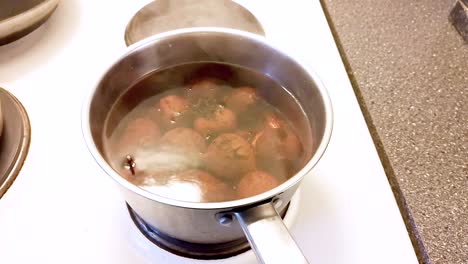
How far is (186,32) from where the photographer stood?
53 cm

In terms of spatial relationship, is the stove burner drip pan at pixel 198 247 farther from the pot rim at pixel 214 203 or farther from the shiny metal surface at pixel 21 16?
the shiny metal surface at pixel 21 16

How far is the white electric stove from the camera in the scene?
0.47 meters

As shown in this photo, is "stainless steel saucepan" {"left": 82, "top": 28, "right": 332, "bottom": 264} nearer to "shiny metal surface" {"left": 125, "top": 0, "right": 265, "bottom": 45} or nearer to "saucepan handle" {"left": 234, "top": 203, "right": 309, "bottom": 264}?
"saucepan handle" {"left": 234, "top": 203, "right": 309, "bottom": 264}

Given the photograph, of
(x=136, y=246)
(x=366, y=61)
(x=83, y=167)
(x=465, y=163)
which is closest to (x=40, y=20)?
(x=83, y=167)

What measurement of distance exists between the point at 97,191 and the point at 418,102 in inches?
18.5

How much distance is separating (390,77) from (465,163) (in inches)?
6.9

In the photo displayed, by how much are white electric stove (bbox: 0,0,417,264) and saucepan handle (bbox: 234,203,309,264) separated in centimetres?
12

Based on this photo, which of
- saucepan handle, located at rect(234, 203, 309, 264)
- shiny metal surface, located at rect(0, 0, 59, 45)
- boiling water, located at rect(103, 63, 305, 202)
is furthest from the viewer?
shiny metal surface, located at rect(0, 0, 59, 45)

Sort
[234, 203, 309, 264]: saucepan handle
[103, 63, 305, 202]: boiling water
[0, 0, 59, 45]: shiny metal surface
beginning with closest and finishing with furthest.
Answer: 1. [234, 203, 309, 264]: saucepan handle
2. [103, 63, 305, 202]: boiling water
3. [0, 0, 59, 45]: shiny metal surface

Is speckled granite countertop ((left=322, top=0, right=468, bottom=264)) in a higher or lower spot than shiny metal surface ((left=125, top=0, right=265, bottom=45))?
lower

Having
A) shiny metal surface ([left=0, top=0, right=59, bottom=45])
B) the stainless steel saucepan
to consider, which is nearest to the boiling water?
the stainless steel saucepan

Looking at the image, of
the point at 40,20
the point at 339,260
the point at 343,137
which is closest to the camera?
the point at 339,260

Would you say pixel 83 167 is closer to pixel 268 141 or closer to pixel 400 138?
pixel 268 141

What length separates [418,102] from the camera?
2.13 ft
